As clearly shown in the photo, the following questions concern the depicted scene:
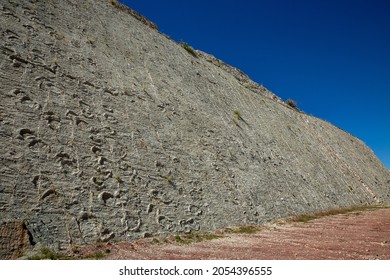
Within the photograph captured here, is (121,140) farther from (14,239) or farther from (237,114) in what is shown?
(237,114)

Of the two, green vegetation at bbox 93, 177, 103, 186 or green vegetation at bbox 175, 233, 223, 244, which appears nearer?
green vegetation at bbox 93, 177, 103, 186

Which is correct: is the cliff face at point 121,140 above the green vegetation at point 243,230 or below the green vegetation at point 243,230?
above

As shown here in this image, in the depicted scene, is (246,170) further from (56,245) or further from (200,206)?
(56,245)

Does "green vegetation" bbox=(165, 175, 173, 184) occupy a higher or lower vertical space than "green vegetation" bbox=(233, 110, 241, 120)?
lower

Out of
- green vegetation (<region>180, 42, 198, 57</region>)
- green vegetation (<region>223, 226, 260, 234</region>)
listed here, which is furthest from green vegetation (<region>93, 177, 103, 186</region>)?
green vegetation (<region>180, 42, 198, 57</region>)

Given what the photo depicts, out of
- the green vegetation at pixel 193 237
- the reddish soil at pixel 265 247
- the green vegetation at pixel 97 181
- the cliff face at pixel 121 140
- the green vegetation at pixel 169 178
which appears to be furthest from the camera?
the green vegetation at pixel 169 178

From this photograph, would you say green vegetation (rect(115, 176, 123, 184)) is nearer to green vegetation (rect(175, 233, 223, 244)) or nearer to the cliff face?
the cliff face

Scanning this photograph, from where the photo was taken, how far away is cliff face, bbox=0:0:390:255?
6.15 m

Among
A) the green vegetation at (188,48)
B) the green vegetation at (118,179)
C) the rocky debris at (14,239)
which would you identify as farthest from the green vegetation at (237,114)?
the rocky debris at (14,239)

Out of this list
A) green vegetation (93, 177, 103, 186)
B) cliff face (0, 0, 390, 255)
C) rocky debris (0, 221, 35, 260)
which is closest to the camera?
rocky debris (0, 221, 35, 260)

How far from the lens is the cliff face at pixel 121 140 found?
20.2ft

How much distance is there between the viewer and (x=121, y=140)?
27.2 ft

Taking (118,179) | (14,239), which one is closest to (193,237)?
(118,179)

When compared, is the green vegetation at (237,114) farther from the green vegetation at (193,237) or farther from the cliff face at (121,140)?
the green vegetation at (193,237)
